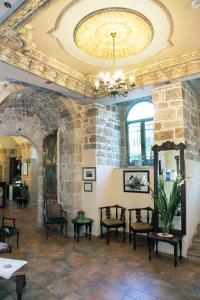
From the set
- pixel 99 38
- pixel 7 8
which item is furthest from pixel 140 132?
pixel 7 8

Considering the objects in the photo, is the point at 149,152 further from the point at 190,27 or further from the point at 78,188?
the point at 190,27

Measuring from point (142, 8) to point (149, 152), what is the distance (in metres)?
3.67

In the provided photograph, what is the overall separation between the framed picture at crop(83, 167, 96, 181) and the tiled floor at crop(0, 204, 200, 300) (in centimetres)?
143

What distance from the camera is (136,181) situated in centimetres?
553

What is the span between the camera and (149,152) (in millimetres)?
5875

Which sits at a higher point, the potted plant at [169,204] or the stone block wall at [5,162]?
the stone block wall at [5,162]

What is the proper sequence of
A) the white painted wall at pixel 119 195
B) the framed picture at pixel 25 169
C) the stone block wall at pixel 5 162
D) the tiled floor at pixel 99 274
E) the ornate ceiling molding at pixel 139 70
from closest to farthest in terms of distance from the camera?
the tiled floor at pixel 99 274
the ornate ceiling molding at pixel 139 70
the white painted wall at pixel 119 195
the framed picture at pixel 25 169
the stone block wall at pixel 5 162

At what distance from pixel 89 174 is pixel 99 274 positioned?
242 cm

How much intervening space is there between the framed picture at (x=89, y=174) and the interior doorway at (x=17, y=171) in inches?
→ 154

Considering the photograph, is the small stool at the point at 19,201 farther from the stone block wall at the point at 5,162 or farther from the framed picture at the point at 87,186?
the framed picture at the point at 87,186

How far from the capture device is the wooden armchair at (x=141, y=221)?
4.36 meters

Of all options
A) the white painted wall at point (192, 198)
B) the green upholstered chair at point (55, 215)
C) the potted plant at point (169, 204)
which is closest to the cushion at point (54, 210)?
the green upholstered chair at point (55, 215)

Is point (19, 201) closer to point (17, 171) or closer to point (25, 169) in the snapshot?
point (25, 169)

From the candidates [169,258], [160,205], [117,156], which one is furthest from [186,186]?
[117,156]
